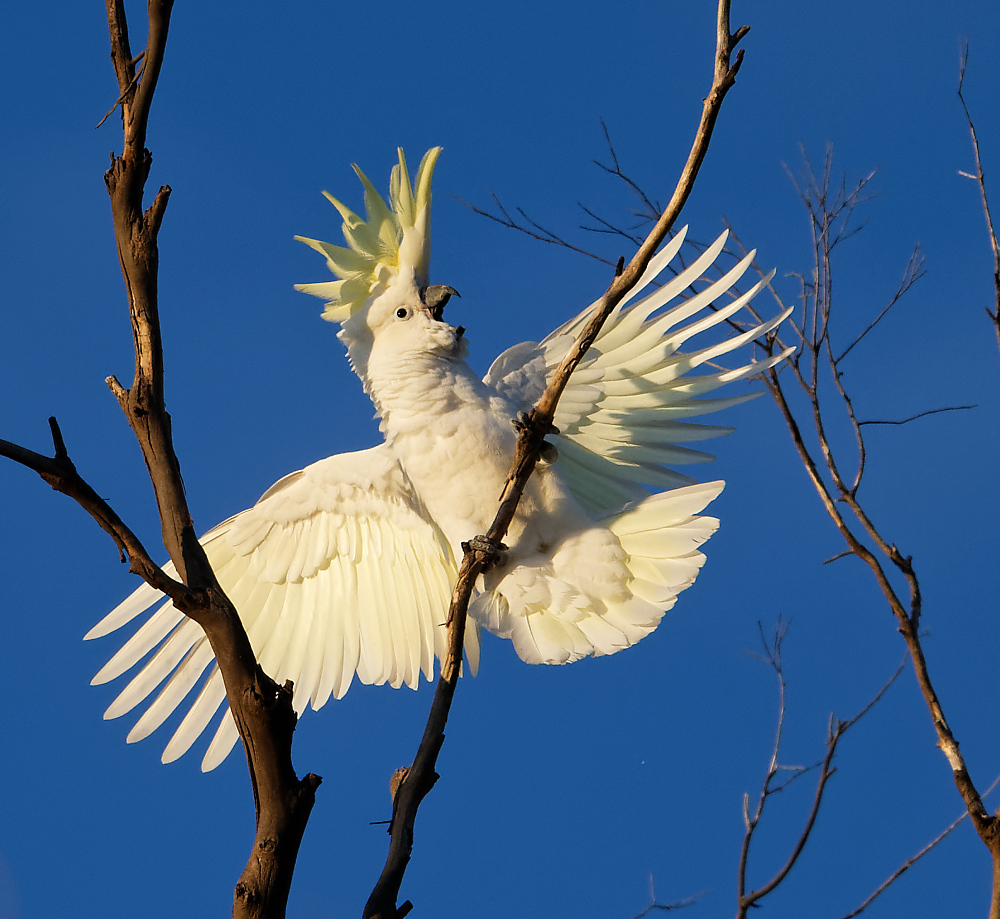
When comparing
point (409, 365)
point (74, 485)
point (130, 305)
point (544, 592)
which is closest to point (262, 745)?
point (74, 485)

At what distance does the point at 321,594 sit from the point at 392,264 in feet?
4.11

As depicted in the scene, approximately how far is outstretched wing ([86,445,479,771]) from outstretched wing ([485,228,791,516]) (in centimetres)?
55

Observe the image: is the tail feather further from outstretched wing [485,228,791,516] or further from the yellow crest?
the yellow crest

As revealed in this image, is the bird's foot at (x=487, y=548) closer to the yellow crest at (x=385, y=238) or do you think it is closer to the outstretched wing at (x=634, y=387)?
the outstretched wing at (x=634, y=387)

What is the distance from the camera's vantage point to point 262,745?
199 cm

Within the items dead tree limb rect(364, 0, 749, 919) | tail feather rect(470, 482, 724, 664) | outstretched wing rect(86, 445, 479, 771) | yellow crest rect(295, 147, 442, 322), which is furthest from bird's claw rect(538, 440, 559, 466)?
yellow crest rect(295, 147, 442, 322)

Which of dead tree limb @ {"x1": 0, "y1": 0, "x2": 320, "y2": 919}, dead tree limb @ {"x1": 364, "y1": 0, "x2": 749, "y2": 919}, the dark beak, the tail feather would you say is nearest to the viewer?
dead tree limb @ {"x1": 0, "y1": 0, "x2": 320, "y2": 919}

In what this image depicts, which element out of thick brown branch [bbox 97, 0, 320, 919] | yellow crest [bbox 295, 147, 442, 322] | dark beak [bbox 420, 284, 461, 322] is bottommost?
thick brown branch [bbox 97, 0, 320, 919]

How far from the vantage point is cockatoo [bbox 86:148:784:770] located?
305 cm

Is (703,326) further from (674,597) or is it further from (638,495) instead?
(674,597)

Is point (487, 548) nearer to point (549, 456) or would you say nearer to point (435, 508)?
point (549, 456)

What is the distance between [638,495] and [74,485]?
1897mm

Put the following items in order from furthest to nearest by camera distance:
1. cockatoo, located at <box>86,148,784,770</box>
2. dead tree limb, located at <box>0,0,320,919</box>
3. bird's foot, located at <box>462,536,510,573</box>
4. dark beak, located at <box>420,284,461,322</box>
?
dark beak, located at <box>420,284,461,322</box>, cockatoo, located at <box>86,148,784,770</box>, bird's foot, located at <box>462,536,510,573</box>, dead tree limb, located at <box>0,0,320,919</box>

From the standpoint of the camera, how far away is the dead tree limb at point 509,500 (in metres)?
2.18
